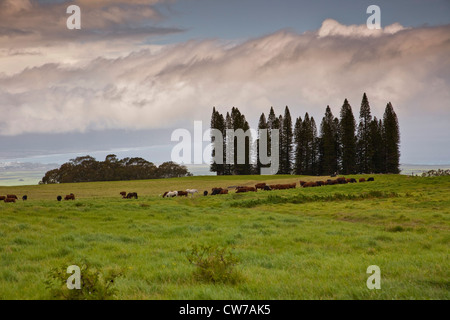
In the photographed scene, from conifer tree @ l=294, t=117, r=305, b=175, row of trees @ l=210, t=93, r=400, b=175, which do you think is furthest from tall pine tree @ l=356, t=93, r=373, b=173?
conifer tree @ l=294, t=117, r=305, b=175

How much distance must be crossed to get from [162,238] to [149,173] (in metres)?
96.4

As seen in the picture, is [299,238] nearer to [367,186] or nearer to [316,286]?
[316,286]

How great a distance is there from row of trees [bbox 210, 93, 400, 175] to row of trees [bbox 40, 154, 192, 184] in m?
22.2

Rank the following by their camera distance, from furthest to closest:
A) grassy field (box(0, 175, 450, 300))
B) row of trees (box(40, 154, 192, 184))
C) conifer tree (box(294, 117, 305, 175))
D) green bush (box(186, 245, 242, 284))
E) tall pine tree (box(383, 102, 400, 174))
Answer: row of trees (box(40, 154, 192, 184)), conifer tree (box(294, 117, 305, 175)), tall pine tree (box(383, 102, 400, 174)), green bush (box(186, 245, 242, 284)), grassy field (box(0, 175, 450, 300))

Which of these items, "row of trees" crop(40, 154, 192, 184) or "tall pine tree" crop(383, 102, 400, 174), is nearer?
"tall pine tree" crop(383, 102, 400, 174)

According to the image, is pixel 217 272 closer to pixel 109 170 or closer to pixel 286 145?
pixel 286 145

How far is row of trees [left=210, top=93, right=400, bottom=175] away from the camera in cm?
8181

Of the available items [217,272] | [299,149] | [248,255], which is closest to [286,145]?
[299,149]

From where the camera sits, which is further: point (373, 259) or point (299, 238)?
point (299, 238)

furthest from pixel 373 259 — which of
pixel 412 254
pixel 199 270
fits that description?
pixel 199 270

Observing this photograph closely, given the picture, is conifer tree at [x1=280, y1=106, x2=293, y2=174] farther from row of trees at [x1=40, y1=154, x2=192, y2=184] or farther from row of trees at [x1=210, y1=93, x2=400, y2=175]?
row of trees at [x1=40, y1=154, x2=192, y2=184]
